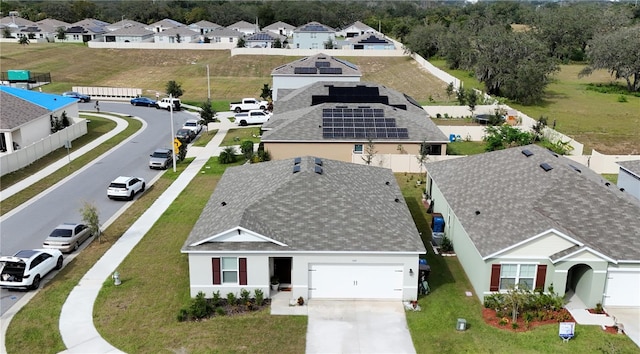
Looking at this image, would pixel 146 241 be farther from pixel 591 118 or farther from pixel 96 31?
pixel 96 31

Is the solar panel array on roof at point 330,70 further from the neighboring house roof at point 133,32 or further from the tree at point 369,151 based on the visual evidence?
the neighboring house roof at point 133,32

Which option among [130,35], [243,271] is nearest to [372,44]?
[130,35]

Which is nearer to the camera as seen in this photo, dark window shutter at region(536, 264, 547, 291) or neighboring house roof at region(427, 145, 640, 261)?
dark window shutter at region(536, 264, 547, 291)

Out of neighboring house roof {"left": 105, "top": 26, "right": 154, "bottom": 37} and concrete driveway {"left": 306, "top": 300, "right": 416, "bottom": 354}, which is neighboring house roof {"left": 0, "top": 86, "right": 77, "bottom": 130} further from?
neighboring house roof {"left": 105, "top": 26, "right": 154, "bottom": 37}

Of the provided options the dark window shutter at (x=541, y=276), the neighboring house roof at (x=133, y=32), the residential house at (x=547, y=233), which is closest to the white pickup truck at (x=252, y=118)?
the residential house at (x=547, y=233)

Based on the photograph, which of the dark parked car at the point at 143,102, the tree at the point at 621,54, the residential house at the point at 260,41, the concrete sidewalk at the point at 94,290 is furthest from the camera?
the residential house at the point at 260,41

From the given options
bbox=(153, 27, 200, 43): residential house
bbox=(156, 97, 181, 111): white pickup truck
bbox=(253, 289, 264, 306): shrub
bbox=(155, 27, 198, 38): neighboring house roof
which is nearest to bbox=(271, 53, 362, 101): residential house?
bbox=(156, 97, 181, 111): white pickup truck
